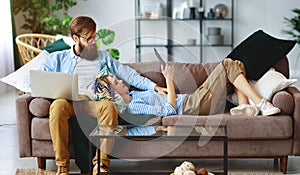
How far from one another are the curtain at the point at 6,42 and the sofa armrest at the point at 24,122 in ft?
10.6

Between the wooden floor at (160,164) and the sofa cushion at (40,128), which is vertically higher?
the sofa cushion at (40,128)

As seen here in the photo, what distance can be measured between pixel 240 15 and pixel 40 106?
14.8 ft

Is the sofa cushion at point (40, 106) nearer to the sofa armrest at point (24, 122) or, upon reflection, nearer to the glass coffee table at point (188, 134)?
the sofa armrest at point (24, 122)

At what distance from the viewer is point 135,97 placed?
13.0 feet

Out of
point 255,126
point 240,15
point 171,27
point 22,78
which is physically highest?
point 240,15

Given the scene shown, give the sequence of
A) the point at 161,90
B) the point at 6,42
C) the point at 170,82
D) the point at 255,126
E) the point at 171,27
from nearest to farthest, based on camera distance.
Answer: the point at 255,126, the point at 170,82, the point at 161,90, the point at 6,42, the point at 171,27

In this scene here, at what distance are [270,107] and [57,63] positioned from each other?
143 centimetres

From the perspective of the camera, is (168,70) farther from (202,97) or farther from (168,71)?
→ (202,97)

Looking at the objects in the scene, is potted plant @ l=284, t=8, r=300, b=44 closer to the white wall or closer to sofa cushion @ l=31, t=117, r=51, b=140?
the white wall

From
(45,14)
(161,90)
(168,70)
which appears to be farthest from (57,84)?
(45,14)

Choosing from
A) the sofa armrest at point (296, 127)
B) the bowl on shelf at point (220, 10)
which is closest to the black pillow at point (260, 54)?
the sofa armrest at point (296, 127)

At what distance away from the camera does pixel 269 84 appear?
3.95 metres

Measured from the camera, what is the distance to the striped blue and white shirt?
150 inches

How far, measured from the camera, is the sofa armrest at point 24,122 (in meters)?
3.78
